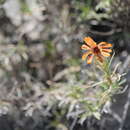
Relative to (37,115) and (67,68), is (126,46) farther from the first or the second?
(37,115)

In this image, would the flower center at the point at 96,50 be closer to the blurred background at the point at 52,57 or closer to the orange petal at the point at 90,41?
the orange petal at the point at 90,41

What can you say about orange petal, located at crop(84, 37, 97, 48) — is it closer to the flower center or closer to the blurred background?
the flower center

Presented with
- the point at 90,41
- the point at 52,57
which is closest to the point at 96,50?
the point at 90,41

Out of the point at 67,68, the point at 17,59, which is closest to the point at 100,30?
the point at 67,68

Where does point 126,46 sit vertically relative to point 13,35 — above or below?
below

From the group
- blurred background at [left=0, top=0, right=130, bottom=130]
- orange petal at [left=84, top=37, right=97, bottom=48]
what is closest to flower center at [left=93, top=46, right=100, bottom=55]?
orange petal at [left=84, top=37, right=97, bottom=48]

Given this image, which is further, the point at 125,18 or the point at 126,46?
the point at 126,46

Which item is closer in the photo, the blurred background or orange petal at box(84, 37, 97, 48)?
orange petal at box(84, 37, 97, 48)

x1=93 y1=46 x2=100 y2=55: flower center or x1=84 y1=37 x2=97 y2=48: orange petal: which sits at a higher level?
x1=84 y1=37 x2=97 y2=48: orange petal

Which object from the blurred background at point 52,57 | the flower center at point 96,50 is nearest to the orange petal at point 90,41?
the flower center at point 96,50
